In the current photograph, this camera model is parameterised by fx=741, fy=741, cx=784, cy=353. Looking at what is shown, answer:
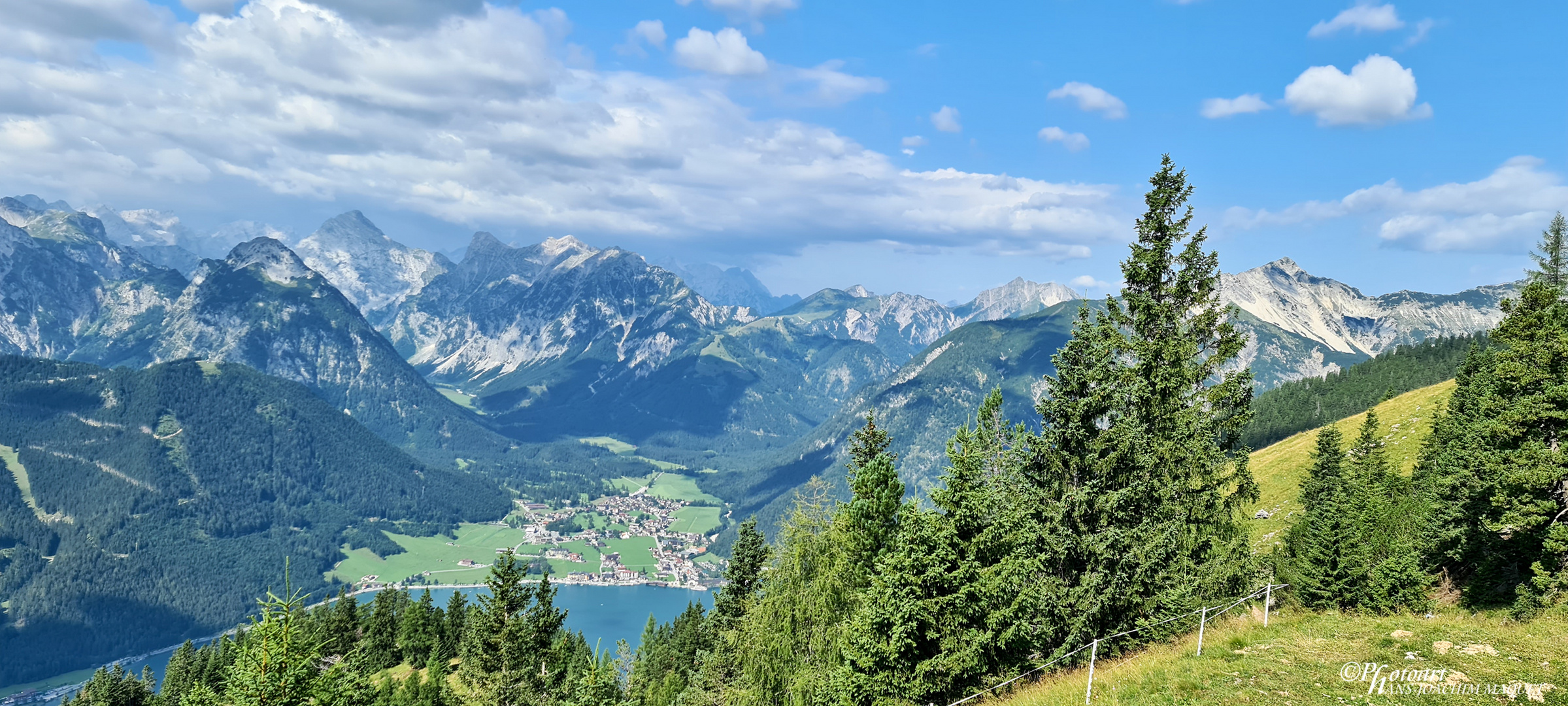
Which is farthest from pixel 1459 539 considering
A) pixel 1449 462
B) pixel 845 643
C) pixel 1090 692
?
pixel 845 643

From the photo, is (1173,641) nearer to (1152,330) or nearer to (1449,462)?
(1152,330)

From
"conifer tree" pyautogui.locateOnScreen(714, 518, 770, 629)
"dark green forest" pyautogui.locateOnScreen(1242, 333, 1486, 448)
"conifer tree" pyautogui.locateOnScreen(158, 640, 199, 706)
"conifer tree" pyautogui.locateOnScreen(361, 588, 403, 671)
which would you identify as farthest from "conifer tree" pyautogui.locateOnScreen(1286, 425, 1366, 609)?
"conifer tree" pyautogui.locateOnScreen(158, 640, 199, 706)

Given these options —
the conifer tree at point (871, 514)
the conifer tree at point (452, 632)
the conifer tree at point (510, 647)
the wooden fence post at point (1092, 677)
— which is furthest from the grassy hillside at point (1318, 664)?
the conifer tree at point (452, 632)

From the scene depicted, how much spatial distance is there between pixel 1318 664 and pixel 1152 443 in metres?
8.96

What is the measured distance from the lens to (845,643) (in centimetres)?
2553

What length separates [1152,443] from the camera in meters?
27.5

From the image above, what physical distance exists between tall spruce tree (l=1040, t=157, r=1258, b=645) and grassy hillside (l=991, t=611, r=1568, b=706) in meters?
2.40

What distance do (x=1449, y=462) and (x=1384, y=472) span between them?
20.0m

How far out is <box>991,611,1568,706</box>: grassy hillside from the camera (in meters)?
17.9

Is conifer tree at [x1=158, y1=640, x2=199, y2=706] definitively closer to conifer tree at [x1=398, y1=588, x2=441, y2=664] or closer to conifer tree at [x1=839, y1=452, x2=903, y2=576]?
conifer tree at [x1=398, y1=588, x2=441, y2=664]

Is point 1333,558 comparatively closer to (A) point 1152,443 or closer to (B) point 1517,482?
(B) point 1517,482

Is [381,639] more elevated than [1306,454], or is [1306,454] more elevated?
[1306,454]

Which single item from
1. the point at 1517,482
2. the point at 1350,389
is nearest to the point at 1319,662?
the point at 1517,482

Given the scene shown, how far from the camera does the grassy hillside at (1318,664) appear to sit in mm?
17875
